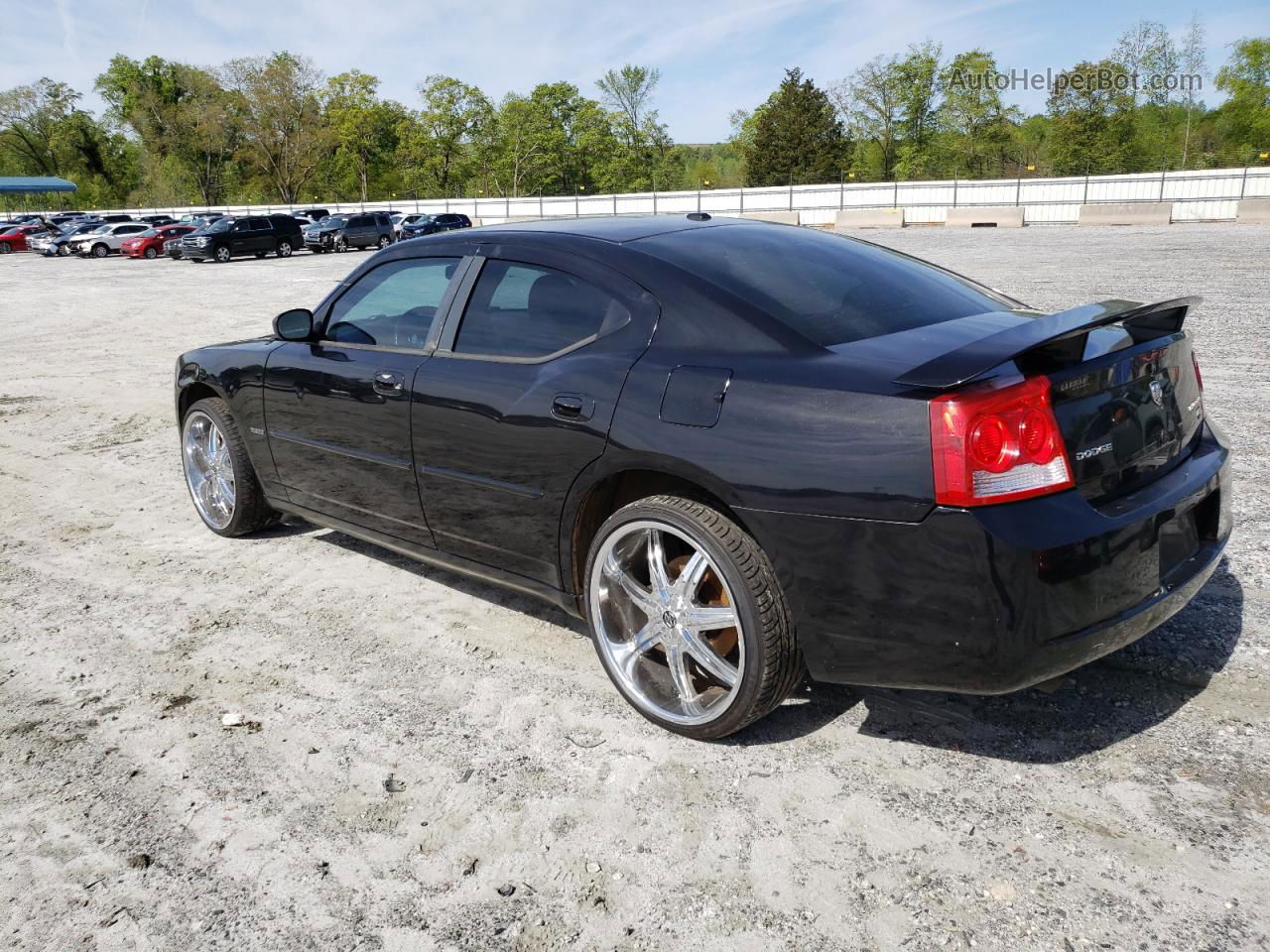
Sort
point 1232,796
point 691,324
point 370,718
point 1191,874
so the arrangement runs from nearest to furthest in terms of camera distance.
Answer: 1. point 1191,874
2. point 1232,796
3. point 691,324
4. point 370,718

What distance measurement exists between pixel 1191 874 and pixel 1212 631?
1.51 m

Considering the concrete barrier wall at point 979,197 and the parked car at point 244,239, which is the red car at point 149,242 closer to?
the parked car at point 244,239

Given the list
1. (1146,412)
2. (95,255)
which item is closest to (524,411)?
(1146,412)

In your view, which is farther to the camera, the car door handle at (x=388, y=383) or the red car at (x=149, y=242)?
the red car at (x=149, y=242)

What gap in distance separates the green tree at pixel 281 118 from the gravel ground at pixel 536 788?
9008cm

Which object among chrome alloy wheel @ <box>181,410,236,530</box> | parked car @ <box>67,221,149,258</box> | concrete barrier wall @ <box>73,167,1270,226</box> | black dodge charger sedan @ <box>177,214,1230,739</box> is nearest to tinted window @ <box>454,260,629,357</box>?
black dodge charger sedan @ <box>177,214,1230,739</box>

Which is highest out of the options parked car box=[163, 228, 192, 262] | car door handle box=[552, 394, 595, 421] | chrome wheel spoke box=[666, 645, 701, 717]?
parked car box=[163, 228, 192, 262]

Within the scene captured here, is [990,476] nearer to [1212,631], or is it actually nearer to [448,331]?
[1212,631]

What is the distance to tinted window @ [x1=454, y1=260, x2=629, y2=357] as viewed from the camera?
3352mm

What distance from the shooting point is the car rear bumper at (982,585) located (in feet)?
7.98

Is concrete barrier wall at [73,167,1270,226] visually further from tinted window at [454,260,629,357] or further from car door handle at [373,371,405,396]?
tinted window at [454,260,629,357]

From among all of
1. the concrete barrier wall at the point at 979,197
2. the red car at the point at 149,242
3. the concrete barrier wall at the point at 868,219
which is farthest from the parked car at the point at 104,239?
the concrete barrier wall at the point at 868,219

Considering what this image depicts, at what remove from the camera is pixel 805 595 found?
8.93 feet

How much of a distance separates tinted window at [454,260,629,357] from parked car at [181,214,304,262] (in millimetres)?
33931
